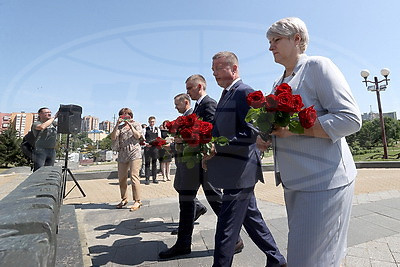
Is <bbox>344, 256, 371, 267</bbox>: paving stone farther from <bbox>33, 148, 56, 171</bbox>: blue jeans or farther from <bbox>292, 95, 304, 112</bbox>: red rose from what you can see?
<bbox>33, 148, 56, 171</bbox>: blue jeans

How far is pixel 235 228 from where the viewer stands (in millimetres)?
1808

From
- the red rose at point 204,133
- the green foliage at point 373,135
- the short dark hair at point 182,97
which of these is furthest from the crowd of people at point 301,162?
the green foliage at point 373,135

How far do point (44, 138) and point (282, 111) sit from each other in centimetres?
527

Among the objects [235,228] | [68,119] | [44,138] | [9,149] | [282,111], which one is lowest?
[235,228]

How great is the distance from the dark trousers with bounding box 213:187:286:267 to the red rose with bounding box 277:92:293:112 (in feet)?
2.85

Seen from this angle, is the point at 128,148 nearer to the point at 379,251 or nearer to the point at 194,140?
the point at 194,140

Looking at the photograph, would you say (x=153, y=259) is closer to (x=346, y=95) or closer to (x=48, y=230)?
(x=48, y=230)

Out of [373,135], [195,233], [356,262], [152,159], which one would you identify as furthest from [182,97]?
[373,135]

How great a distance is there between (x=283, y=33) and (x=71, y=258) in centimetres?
181

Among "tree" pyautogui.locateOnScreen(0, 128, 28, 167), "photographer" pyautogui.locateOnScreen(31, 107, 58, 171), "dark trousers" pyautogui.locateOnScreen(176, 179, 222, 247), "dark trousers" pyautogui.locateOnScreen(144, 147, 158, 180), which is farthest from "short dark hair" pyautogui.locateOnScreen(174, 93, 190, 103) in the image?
"tree" pyautogui.locateOnScreen(0, 128, 28, 167)

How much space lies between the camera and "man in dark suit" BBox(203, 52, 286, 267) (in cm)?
181

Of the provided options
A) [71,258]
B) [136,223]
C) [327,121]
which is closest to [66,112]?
[136,223]

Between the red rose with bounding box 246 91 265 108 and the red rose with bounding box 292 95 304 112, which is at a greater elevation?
the red rose with bounding box 246 91 265 108

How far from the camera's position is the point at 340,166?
1240mm
